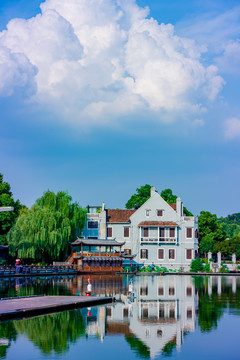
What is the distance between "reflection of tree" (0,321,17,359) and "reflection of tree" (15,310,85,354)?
24cm

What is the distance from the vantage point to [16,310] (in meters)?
21.5

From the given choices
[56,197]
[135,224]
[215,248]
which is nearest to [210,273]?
[215,248]

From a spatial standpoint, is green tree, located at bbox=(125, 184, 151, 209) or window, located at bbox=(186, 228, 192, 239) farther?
green tree, located at bbox=(125, 184, 151, 209)

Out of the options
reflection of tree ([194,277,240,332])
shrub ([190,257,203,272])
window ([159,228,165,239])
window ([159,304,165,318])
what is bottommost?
reflection of tree ([194,277,240,332])

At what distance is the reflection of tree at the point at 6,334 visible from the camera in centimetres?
1539

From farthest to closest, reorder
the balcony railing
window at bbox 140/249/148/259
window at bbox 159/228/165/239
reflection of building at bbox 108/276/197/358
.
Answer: window at bbox 159/228/165/239 < window at bbox 140/249/148/259 < the balcony railing < reflection of building at bbox 108/276/197/358

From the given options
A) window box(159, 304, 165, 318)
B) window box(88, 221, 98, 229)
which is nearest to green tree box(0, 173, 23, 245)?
window box(88, 221, 98, 229)

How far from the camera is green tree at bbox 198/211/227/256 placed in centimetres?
7231

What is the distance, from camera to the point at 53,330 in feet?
60.9

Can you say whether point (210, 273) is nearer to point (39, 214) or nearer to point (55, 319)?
point (39, 214)

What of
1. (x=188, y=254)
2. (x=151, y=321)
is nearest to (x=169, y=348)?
(x=151, y=321)

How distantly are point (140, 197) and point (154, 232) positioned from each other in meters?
14.7

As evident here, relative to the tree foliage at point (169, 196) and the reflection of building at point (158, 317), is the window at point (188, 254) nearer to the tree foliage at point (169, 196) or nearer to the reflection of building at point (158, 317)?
the tree foliage at point (169, 196)

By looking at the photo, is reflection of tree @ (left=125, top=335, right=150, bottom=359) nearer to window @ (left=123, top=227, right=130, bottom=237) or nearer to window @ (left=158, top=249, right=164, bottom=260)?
window @ (left=158, top=249, right=164, bottom=260)
